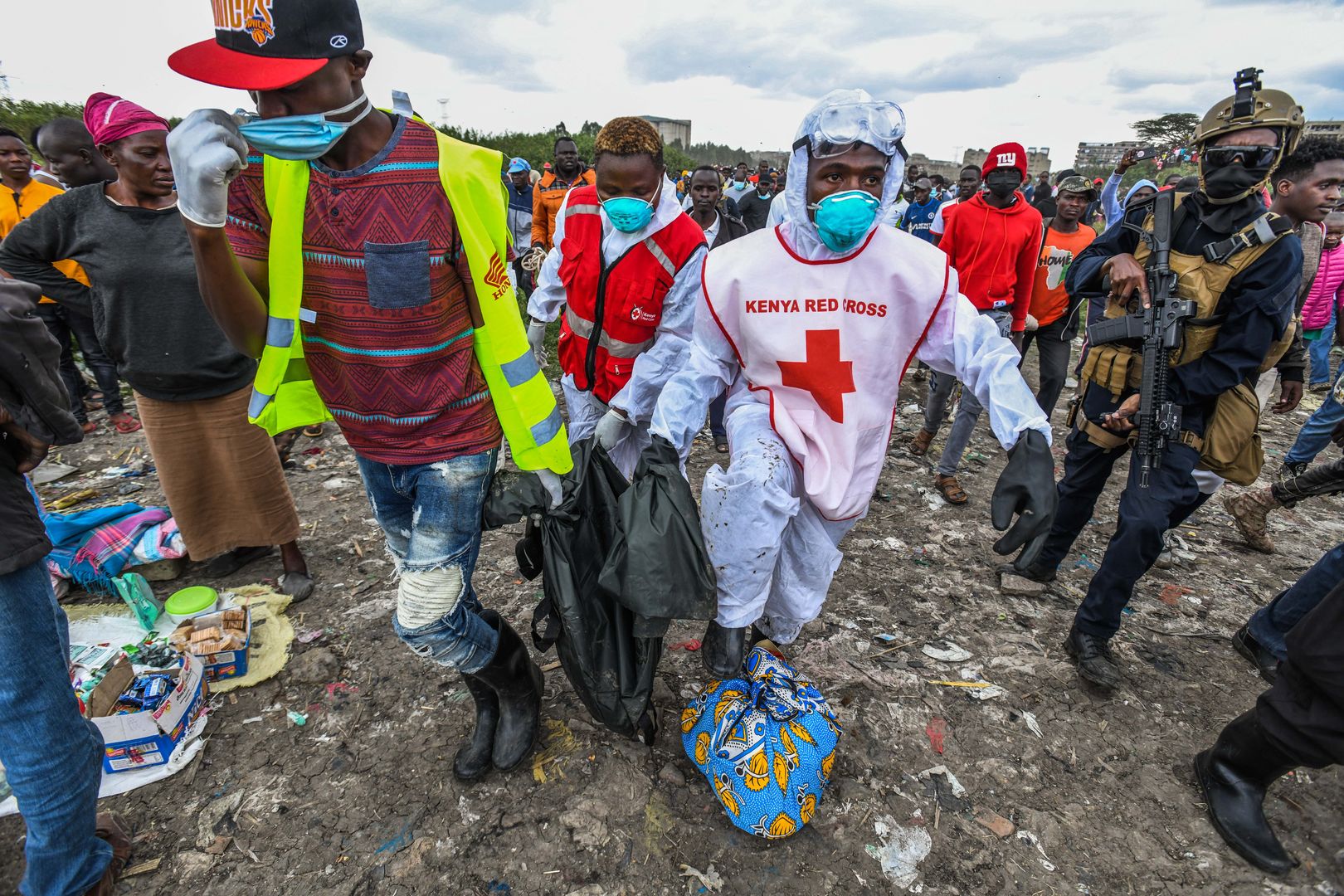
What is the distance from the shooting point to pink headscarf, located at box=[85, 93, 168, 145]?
259 centimetres

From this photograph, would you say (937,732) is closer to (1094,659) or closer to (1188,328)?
(1094,659)

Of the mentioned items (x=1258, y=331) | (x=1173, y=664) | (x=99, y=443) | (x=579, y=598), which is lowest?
(x=99, y=443)

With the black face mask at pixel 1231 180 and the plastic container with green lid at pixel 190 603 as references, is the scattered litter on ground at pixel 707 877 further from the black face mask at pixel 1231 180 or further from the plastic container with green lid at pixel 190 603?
the black face mask at pixel 1231 180

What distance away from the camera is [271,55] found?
140cm

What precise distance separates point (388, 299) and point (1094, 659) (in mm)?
3132

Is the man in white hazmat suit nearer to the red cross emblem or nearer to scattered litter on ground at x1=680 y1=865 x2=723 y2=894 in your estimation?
the red cross emblem

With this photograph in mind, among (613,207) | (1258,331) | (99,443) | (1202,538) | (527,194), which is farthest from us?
(527,194)

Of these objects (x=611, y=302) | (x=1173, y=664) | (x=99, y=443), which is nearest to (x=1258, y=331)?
(x=1173, y=664)

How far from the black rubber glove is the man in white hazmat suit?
5 cm

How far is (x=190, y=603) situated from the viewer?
3018mm

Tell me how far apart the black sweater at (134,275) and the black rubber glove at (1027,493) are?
A: 3214 mm

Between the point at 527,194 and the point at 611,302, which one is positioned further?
the point at 527,194

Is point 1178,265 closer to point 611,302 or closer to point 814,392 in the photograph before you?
point 814,392

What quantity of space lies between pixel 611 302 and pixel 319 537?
7.84 ft
